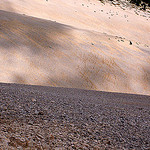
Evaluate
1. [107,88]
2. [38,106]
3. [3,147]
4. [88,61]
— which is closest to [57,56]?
[88,61]

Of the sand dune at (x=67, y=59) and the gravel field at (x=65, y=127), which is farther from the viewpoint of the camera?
the sand dune at (x=67, y=59)

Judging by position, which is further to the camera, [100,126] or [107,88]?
[107,88]

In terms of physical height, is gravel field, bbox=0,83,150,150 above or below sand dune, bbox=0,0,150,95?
above

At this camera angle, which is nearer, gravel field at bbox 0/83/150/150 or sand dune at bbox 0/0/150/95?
gravel field at bbox 0/83/150/150

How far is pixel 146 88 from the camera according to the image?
13.9 feet

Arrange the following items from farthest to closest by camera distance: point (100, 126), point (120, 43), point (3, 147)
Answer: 1. point (120, 43)
2. point (100, 126)
3. point (3, 147)

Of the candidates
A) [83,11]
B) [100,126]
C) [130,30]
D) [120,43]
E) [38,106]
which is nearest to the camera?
[100,126]

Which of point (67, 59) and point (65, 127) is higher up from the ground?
point (65, 127)

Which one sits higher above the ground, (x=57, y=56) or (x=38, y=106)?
(x=38, y=106)

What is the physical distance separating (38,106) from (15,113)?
235 millimetres

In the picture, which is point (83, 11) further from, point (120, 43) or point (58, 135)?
point (58, 135)

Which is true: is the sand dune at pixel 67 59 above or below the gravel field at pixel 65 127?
below

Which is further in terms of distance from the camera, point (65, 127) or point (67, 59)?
point (67, 59)

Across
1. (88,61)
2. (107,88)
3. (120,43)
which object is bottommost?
(107,88)
